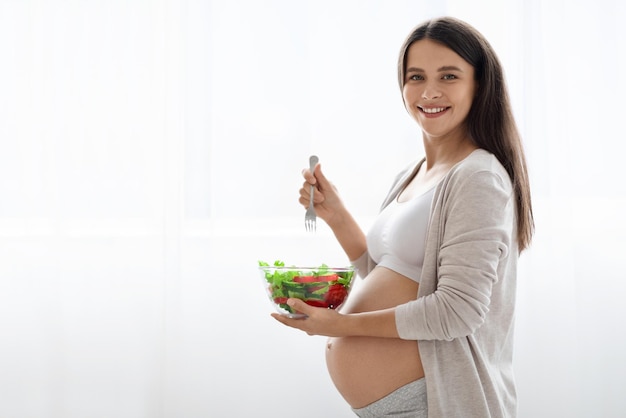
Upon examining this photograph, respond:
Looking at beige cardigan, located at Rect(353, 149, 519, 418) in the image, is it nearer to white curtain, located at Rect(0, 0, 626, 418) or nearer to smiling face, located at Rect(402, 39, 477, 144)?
smiling face, located at Rect(402, 39, 477, 144)

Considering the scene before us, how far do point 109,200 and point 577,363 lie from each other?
4.93 ft

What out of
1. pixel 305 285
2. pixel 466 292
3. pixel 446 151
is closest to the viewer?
pixel 466 292

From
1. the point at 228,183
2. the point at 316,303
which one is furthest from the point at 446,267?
the point at 228,183

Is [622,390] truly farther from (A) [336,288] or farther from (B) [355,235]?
(A) [336,288]

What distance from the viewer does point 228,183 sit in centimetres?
213

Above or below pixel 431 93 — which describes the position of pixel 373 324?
below

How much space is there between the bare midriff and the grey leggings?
0.01 meters

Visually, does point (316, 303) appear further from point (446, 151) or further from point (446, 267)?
point (446, 151)

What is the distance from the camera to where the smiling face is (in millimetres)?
1423

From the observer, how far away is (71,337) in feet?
6.89

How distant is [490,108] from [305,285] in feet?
1.68

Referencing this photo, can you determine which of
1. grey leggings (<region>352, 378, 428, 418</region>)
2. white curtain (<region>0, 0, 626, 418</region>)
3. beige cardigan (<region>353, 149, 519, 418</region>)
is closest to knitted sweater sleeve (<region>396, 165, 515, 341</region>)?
beige cardigan (<region>353, 149, 519, 418</region>)

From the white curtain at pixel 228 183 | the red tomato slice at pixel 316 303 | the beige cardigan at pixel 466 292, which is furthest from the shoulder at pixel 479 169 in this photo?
the white curtain at pixel 228 183

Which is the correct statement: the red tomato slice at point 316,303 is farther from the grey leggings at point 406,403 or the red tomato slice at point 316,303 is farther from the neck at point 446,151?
the neck at point 446,151
